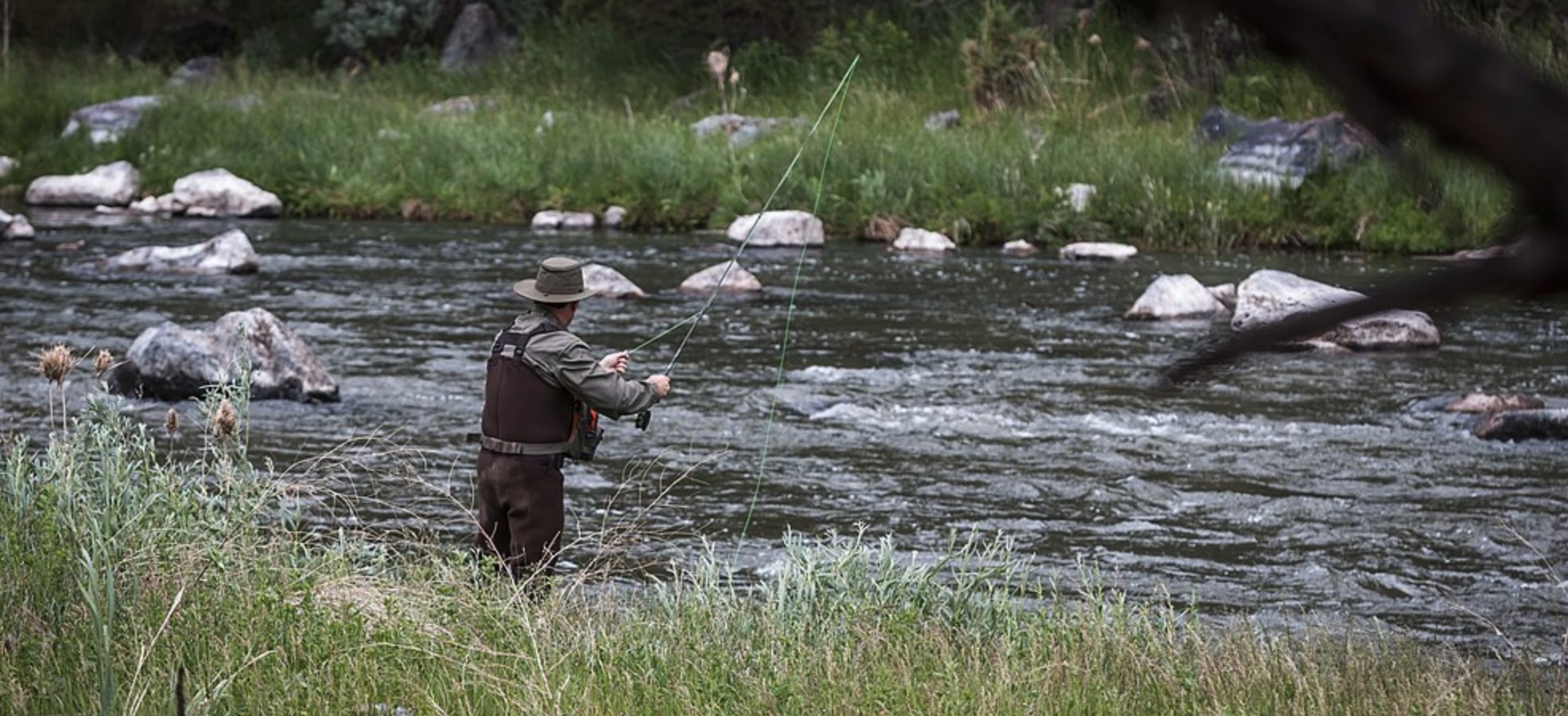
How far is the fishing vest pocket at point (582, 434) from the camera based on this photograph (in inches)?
248

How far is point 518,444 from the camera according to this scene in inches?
244

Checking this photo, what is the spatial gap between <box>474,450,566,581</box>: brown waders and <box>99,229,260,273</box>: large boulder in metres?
9.56

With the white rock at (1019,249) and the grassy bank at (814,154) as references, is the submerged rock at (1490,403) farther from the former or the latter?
the white rock at (1019,249)

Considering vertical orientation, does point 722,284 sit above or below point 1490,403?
below

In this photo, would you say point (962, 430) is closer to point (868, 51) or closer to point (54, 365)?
point (54, 365)

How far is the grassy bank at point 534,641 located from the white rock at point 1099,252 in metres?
11.4

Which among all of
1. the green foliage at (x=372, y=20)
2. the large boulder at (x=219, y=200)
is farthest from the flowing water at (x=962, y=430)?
the green foliage at (x=372, y=20)

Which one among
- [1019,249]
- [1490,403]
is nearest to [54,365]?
[1490,403]

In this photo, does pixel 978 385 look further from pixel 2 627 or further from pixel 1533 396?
pixel 2 627

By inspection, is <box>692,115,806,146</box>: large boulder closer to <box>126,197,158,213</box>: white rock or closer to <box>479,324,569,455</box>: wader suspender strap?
<box>126,197,158,213</box>: white rock

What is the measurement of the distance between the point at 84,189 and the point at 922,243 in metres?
9.60

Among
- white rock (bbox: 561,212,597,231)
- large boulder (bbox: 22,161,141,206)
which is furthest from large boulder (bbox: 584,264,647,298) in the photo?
large boulder (bbox: 22,161,141,206)

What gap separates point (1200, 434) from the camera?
9742mm

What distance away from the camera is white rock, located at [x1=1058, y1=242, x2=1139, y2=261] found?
16875 millimetres
